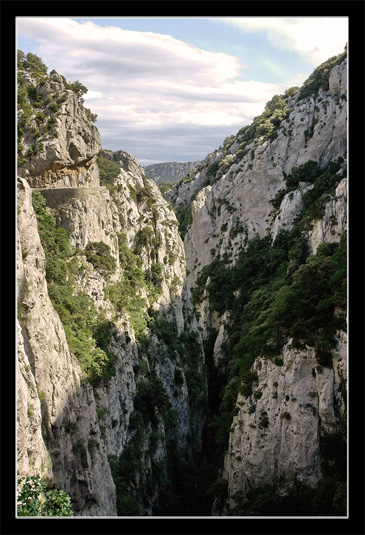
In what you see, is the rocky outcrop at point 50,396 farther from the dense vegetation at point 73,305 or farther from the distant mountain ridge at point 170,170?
the distant mountain ridge at point 170,170

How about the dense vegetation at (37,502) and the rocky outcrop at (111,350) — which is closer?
the dense vegetation at (37,502)

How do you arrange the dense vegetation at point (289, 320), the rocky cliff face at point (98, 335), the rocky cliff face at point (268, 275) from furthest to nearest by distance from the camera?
the rocky cliff face at point (268, 275), the dense vegetation at point (289, 320), the rocky cliff face at point (98, 335)

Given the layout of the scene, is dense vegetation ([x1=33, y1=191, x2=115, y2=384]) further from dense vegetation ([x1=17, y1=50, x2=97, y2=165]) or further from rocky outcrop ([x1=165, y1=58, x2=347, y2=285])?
rocky outcrop ([x1=165, y1=58, x2=347, y2=285])

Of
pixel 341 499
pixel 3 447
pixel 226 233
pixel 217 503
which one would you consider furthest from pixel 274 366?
pixel 226 233

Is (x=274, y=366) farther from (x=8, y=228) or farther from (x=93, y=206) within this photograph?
(x=8, y=228)

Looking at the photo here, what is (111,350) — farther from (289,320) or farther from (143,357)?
(289,320)

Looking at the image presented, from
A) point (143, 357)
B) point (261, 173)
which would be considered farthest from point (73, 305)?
point (261, 173)

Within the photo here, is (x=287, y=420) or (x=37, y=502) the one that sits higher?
(x=37, y=502)

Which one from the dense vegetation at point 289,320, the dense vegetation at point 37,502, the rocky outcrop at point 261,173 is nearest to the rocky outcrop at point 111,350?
the dense vegetation at point 37,502
